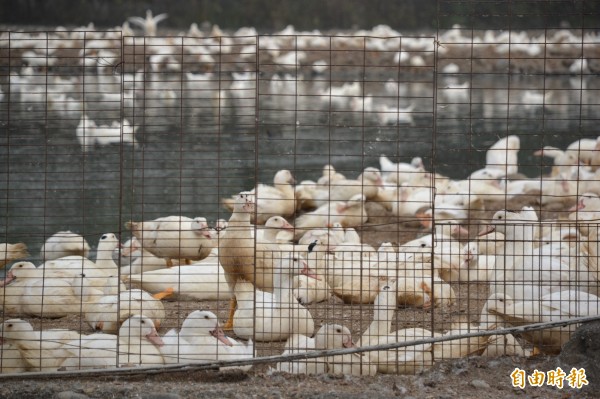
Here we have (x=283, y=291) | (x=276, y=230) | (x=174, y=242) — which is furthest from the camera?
(x=276, y=230)

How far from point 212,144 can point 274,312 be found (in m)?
6.94

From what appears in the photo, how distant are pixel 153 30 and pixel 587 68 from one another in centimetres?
1467

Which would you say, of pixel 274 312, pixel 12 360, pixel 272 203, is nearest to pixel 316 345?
pixel 274 312

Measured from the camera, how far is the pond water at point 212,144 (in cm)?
625

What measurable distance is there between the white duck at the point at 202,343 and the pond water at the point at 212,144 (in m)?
0.72

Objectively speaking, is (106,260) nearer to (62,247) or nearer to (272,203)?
(62,247)

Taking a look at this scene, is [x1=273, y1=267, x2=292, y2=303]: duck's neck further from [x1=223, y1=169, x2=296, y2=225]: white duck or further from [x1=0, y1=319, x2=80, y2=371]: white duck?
[x1=223, y1=169, x2=296, y2=225]: white duck

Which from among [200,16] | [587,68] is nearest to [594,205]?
[587,68]

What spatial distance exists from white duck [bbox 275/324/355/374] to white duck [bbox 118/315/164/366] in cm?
78

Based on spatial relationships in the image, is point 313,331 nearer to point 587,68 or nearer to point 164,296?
point 164,296

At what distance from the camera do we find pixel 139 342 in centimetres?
555

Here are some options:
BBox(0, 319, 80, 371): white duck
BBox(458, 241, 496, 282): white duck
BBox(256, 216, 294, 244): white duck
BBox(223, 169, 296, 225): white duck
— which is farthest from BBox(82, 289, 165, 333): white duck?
BBox(223, 169, 296, 225): white duck

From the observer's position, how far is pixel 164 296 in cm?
741

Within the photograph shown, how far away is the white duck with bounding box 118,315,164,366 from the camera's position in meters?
5.45
